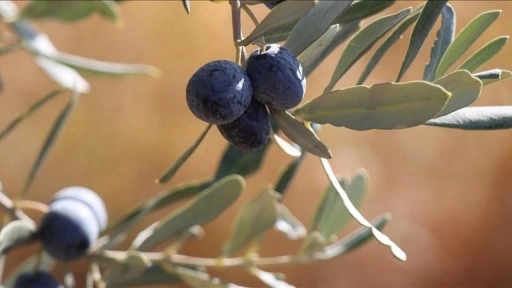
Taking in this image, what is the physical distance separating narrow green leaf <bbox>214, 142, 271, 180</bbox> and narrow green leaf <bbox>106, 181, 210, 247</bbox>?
0.08 ft

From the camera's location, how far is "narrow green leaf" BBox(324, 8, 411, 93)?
41cm

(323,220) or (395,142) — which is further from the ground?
(395,142)

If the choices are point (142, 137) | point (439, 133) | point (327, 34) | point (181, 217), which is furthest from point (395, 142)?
point (327, 34)

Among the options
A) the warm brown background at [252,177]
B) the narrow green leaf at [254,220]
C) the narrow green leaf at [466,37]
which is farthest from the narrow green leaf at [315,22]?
the warm brown background at [252,177]

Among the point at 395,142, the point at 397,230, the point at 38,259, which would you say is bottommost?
the point at 38,259

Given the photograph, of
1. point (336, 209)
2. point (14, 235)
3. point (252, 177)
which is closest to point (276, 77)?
point (14, 235)

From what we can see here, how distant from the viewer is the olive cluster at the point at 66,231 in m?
0.69

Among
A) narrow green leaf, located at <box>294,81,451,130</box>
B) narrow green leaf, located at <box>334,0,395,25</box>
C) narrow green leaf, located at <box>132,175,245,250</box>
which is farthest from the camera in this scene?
narrow green leaf, located at <box>132,175,245,250</box>

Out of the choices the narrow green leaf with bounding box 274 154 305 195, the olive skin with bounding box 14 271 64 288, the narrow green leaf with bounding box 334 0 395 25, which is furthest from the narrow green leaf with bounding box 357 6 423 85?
the olive skin with bounding box 14 271 64 288

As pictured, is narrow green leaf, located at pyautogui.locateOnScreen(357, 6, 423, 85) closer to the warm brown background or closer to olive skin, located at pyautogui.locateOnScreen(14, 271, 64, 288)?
olive skin, located at pyautogui.locateOnScreen(14, 271, 64, 288)

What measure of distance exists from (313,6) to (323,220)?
0.42 meters

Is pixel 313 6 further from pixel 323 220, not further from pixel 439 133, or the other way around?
pixel 439 133

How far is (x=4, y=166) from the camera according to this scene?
1694 mm

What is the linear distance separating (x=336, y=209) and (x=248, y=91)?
0.39 m
